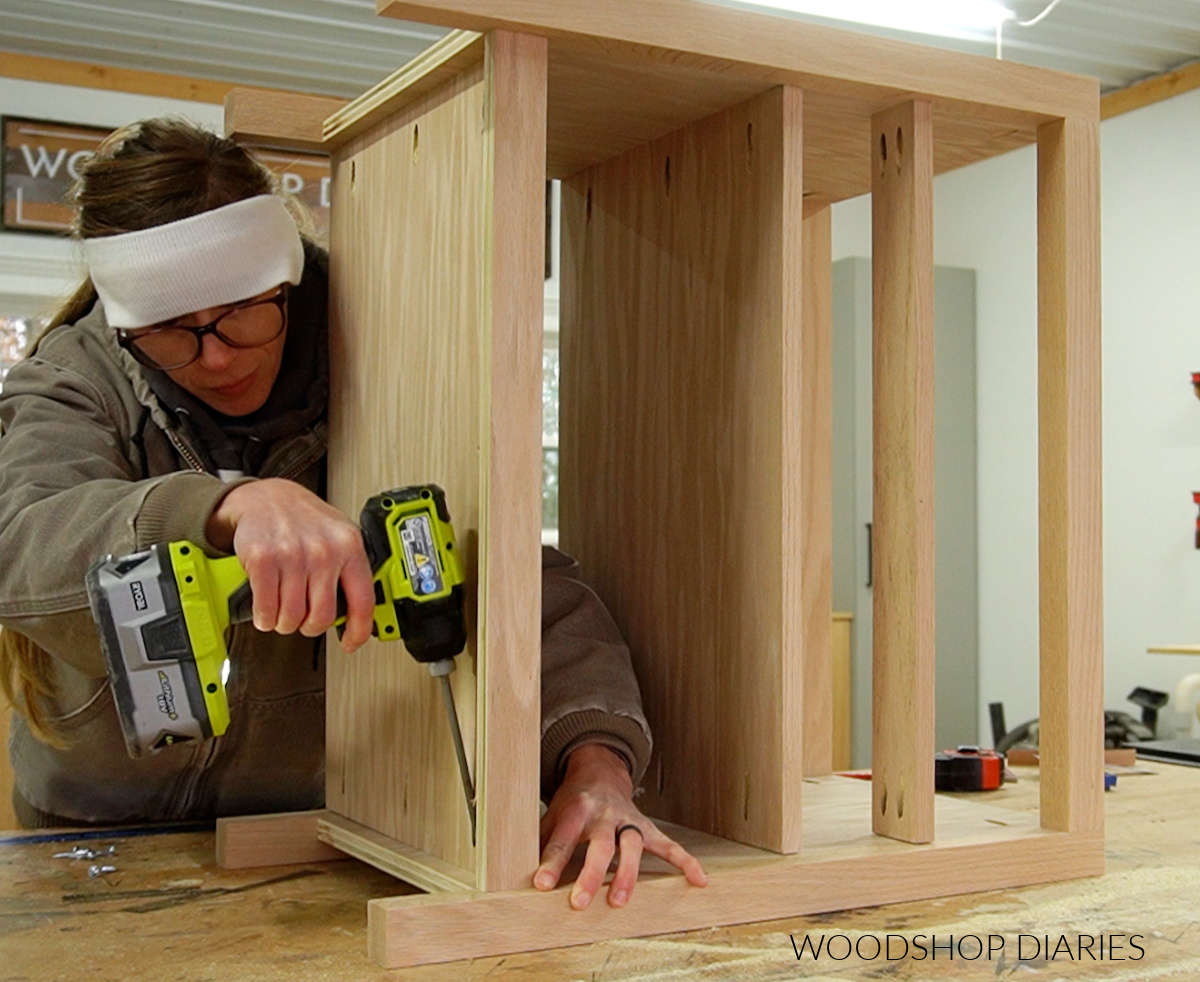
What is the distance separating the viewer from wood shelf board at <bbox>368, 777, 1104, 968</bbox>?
2.99 feet

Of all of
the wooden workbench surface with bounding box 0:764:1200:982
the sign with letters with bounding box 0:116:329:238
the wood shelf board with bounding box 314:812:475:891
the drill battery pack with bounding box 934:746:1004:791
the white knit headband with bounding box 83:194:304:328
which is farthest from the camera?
the sign with letters with bounding box 0:116:329:238

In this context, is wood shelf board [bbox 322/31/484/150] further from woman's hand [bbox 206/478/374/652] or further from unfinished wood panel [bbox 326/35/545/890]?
woman's hand [bbox 206/478/374/652]

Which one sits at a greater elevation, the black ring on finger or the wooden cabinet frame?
the wooden cabinet frame

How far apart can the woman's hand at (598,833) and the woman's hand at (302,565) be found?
21 centimetres

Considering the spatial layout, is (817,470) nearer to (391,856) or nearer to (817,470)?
(817,470)

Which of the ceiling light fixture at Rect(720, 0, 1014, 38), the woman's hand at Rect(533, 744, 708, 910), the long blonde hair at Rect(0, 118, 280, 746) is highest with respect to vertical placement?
the ceiling light fixture at Rect(720, 0, 1014, 38)

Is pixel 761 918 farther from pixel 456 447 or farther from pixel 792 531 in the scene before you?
pixel 456 447

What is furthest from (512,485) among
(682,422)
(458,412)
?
(682,422)

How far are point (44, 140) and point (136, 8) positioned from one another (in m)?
0.64

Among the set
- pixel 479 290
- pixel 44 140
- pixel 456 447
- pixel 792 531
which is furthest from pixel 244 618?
pixel 44 140

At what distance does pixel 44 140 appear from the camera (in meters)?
4.68

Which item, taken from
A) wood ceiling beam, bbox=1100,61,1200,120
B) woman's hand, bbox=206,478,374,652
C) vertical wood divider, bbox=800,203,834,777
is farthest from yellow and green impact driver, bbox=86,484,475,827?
wood ceiling beam, bbox=1100,61,1200,120

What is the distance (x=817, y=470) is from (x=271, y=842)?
747 mm

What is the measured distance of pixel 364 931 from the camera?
982 millimetres
